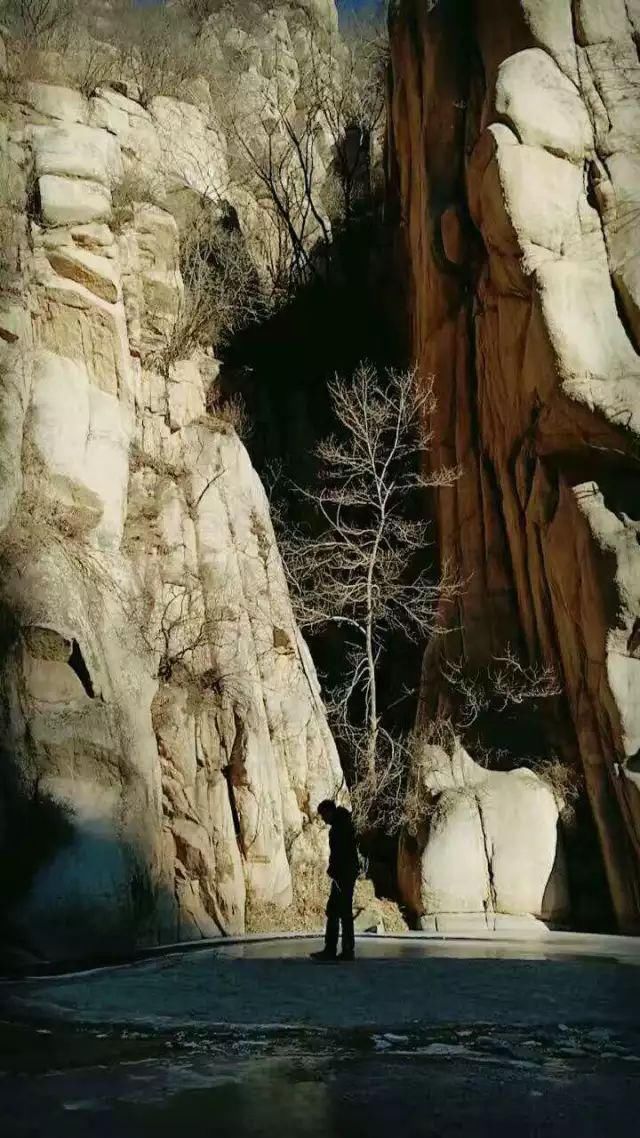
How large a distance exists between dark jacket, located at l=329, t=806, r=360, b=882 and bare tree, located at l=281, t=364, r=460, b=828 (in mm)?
A: 7843

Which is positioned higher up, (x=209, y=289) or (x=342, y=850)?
(x=209, y=289)

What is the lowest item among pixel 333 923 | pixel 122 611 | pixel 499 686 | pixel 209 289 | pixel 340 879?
pixel 333 923

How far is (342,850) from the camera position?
863 cm

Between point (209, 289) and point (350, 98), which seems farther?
point (350, 98)

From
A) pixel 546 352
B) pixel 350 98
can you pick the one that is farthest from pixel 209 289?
pixel 350 98

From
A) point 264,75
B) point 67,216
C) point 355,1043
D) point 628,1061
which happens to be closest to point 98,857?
point 355,1043

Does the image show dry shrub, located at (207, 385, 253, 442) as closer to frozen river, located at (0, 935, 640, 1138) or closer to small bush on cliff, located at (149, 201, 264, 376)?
small bush on cliff, located at (149, 201, 264, 376)

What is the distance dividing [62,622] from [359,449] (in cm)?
1005

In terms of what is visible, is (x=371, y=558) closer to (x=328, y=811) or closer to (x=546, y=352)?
(x=546, y=352)

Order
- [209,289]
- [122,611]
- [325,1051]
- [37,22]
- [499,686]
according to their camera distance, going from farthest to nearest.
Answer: [209,289] → [37,22] → [499,686] → [122,611] → [325,1051]

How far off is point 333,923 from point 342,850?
57 centimetres

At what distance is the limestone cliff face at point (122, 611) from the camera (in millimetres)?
10984

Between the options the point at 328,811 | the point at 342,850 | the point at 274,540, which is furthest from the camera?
the point at 274,540

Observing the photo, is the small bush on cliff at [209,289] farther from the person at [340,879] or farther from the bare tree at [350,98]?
the person at [340,879]
